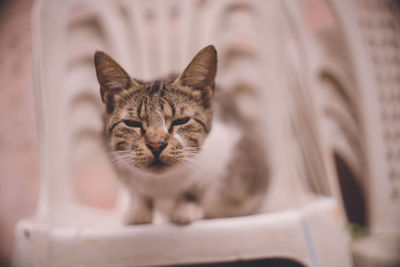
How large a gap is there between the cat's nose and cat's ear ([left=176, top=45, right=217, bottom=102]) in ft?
0.36

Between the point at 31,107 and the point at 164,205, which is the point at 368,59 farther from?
the point at 31,107

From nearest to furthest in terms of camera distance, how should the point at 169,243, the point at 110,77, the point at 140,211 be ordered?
the point at 110,77 < the point at 169,243 < the point at 140,211

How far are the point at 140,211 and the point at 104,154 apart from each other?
0.83ft

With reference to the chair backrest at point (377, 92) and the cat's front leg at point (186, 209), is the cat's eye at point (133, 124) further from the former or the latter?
the chair backrest at point (377, 92)

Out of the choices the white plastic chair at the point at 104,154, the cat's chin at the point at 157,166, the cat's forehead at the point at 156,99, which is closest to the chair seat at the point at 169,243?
the white plastic chair at the point at 104,154

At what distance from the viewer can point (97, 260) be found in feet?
1.64

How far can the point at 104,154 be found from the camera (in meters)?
0.77

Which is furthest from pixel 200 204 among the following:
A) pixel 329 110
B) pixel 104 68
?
pixel 329 110

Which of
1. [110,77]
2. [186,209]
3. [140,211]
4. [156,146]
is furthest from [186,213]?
[110,77]

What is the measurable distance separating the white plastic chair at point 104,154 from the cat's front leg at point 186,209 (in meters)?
0.02

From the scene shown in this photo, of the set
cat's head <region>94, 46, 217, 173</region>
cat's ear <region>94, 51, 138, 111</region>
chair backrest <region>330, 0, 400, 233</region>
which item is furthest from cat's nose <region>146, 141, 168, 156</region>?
chair backrest <region>330, 0, 400, 233</region>

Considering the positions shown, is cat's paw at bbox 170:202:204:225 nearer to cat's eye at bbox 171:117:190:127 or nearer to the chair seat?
the chair seat

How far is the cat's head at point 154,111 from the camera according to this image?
1.24ft

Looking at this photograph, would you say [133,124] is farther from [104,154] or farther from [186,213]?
[104,154]
